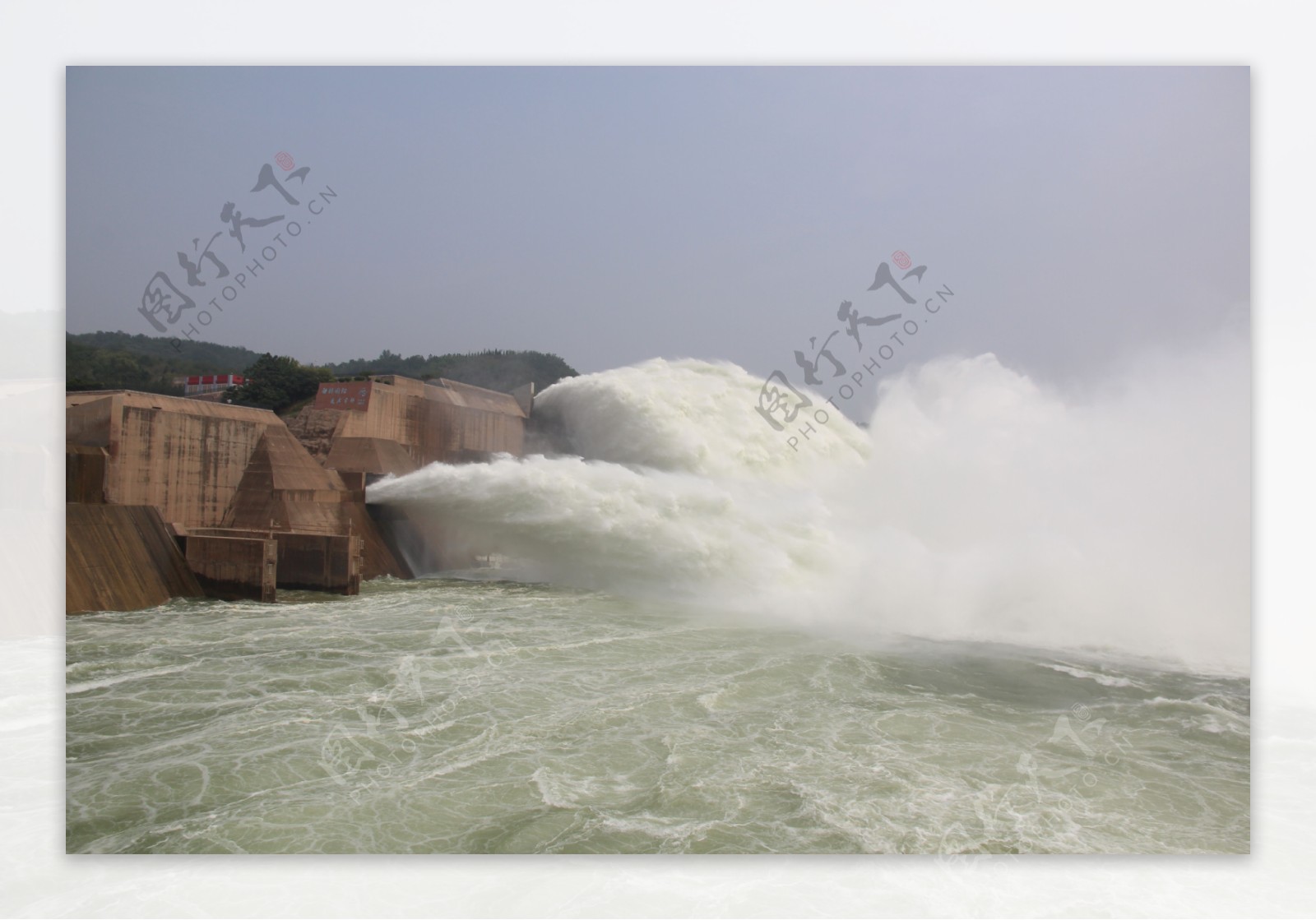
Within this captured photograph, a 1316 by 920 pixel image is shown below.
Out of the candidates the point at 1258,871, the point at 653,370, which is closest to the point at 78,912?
the point at 653,370

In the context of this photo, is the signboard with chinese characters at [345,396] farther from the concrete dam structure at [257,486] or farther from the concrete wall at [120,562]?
the concrete wall at [120,562]

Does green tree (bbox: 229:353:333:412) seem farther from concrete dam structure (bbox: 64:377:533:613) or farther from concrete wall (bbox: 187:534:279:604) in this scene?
concrete wall (bbox: 187:534:279:604)

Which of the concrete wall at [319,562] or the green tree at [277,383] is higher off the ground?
the green tree at [277,383]

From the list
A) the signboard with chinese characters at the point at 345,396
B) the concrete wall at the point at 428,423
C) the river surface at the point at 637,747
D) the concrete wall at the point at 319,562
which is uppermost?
the signboard with chinese characters at the point at 345,396

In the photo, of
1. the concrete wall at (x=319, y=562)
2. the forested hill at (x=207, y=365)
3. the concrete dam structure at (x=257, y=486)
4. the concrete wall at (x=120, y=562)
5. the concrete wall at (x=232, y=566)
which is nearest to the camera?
the forested hill at (x=207, y=365)

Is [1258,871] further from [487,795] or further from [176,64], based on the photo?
[176,64]

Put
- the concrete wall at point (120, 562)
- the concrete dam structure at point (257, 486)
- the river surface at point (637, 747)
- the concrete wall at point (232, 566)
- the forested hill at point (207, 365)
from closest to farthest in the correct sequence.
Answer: the river surface at point (637, 747) < the forested hill at point (207, 365) < the concrete wall at point (120, 562) < the concrete dam structure at point (257, 486) < the concrete wall at point (232, 566)

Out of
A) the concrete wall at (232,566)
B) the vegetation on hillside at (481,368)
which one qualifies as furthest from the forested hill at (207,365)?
the concrete wall at (232,566)
